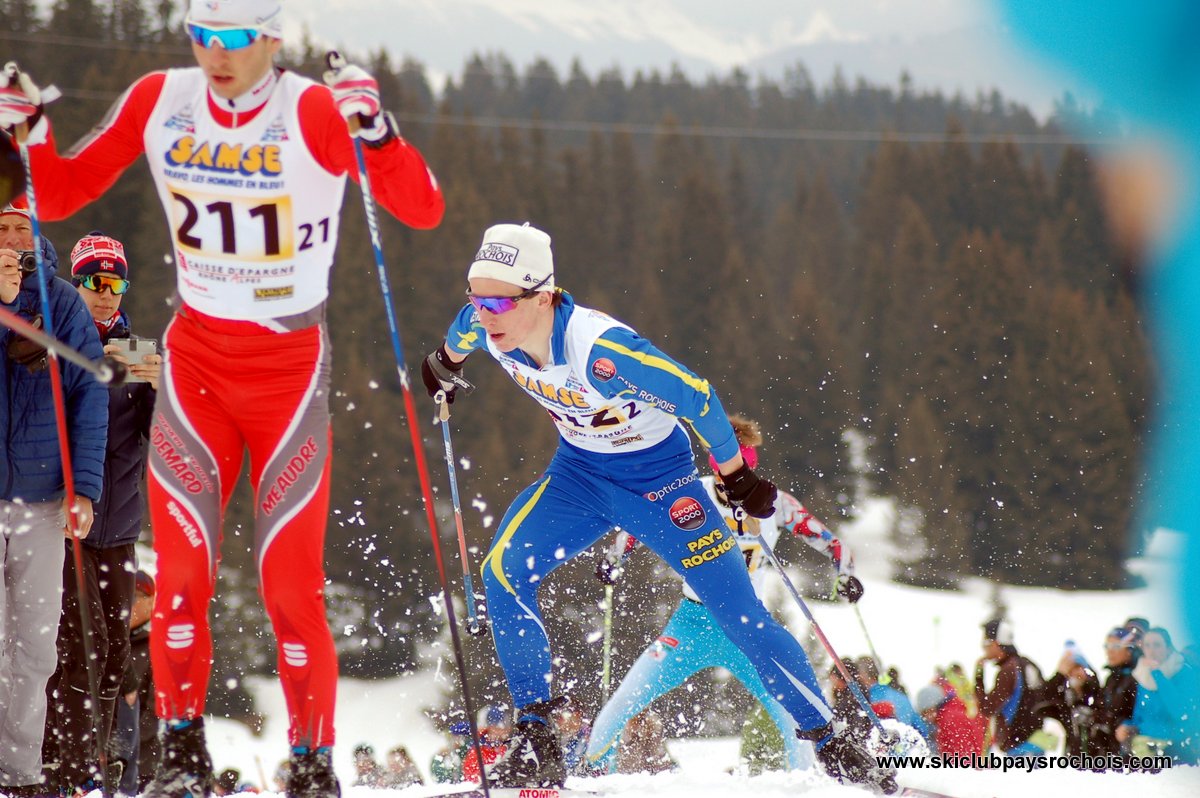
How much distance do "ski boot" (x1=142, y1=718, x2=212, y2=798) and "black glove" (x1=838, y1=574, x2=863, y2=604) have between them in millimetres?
3096

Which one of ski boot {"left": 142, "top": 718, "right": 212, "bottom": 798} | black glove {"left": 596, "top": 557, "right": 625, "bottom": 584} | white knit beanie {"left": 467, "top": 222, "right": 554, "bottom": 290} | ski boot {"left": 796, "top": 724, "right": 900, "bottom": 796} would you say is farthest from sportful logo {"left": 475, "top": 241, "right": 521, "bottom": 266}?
black glove {"left": 596, "top": 557, "right": 625, "bottom": 584}

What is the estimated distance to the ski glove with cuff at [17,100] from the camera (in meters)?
2.86

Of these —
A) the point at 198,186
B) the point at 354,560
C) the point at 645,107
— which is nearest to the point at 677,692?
the point at 354,560

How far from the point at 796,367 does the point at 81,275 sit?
29.6 metres

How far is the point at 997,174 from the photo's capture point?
129ft

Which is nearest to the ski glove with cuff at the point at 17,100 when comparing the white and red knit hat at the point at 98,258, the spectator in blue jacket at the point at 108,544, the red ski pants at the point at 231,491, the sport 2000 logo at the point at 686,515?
the red ski pants at the point at 231,491

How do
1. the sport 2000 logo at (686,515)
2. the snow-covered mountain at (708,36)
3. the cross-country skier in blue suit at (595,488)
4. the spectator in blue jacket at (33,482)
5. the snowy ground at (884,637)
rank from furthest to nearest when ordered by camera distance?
1. the snow-covered mountain at (708,36)
2. the snowy ground at (884,637)
3. the sport 2000 logo at (686,515)
4. the cross-country skier in blue suit at (595,488)
5. the spectator in blue jacket at (33,482)

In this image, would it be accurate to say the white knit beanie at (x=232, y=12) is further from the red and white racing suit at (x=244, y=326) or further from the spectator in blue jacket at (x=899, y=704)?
the spectator in blue jacket at (x=899, y=704)

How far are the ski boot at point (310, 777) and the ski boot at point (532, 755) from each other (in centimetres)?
94

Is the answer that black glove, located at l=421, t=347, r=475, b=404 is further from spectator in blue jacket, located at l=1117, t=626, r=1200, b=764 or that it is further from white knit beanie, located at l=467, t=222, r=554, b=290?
spectator in blue jacket, located at l=1117, t=626, r=1200, b=764

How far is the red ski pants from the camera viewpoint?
2971mm

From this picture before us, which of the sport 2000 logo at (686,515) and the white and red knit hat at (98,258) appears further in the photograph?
the white and red knit hat at (98,258)

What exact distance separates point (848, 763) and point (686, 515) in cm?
107

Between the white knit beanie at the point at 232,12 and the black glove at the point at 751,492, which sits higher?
the white knit beanie at the point at 232,12
